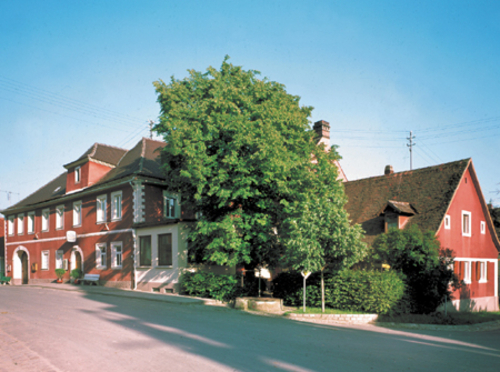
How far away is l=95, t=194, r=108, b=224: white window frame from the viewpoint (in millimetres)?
29875

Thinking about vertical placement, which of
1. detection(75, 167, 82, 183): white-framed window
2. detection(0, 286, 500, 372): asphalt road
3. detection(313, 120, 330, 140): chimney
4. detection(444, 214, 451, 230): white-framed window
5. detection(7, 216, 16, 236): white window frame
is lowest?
detection(0, 286, 500, 372): asphalt road

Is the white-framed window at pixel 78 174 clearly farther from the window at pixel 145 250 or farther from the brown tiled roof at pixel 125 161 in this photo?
the window at pixel 145 250

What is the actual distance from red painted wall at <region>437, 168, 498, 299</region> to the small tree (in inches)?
182

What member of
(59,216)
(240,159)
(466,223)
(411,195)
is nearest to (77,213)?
(59,216)

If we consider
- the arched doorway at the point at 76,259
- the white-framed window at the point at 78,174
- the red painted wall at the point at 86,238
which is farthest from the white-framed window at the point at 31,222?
the arched doorway at the point at 76,259

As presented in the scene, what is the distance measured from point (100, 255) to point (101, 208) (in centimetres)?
315

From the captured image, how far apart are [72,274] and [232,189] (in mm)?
17426

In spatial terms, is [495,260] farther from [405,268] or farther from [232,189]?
[232,189]

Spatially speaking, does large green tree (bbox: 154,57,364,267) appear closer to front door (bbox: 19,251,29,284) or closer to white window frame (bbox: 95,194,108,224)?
white window frame (bbox: 95,194,108,224)

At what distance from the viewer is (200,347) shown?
9344 millimetres

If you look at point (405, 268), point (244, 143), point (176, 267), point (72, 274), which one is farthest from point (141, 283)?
point (405, 268)

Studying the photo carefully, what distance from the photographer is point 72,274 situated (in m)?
31.1

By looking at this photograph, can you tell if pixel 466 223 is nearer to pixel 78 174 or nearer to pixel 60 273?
pixel 78 174

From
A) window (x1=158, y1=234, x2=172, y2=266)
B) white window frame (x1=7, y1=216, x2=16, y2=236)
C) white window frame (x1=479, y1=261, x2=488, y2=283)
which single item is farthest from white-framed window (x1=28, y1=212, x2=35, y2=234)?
white window frame (x1=479, y1=261, x2=488, y2=283)
